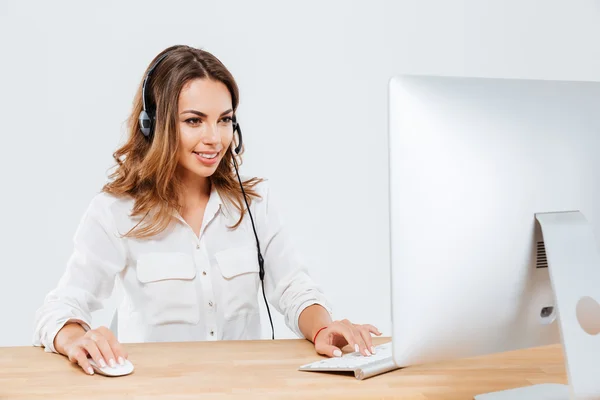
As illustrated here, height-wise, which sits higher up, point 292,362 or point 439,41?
point 439,41

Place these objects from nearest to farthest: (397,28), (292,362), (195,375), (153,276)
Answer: (195,375) → (292,362) → (153,276) → (397,28)

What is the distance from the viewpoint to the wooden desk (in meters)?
1.27

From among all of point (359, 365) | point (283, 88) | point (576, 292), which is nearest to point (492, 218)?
point (576, 292)

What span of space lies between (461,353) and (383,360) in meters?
0.35

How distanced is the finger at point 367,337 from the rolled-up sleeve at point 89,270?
62cm

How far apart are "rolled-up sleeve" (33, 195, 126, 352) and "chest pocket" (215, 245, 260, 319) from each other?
0.28 meters

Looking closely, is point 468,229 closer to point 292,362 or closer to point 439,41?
point 292,362

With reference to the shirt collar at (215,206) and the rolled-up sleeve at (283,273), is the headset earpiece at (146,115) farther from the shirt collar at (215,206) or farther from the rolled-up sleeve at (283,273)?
the rolled-up sleeve at (283,273)

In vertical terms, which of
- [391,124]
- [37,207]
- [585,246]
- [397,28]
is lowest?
[37,207]

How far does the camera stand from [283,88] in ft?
12.4

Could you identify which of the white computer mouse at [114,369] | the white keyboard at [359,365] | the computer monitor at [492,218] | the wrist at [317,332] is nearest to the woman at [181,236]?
the wrist at [317,332]

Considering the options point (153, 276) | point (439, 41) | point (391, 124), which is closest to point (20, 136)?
point (153, 276)

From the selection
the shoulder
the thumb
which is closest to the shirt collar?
the shoulder

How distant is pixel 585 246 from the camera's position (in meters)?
1.14
